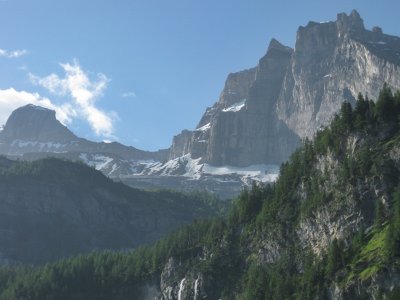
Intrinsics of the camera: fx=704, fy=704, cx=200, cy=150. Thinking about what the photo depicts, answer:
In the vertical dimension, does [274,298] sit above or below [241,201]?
below

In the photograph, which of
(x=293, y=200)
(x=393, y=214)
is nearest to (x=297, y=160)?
(x=293, y=200)

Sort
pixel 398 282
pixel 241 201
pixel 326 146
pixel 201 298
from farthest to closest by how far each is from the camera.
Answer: pixel 241 201
pixel 201 298
pixel 326 146
pixel 398 282

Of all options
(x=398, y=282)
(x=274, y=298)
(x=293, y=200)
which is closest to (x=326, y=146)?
(x=293, y=200)

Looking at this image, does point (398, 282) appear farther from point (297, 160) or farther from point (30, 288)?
point (30, 288)

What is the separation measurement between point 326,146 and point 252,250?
3146cm

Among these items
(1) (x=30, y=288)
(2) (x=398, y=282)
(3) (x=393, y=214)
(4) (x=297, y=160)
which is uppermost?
(4) (x=297, y=160)

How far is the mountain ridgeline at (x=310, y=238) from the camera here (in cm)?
12625

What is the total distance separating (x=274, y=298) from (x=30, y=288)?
8917 cm

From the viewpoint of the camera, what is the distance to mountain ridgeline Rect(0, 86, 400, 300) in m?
126

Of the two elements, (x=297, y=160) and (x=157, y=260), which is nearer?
(x=297, y=160)

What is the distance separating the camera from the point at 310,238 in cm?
15175

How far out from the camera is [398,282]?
113 m

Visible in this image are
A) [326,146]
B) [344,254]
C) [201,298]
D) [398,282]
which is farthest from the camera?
[201,298]

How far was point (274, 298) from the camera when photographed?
135875 millimetres
